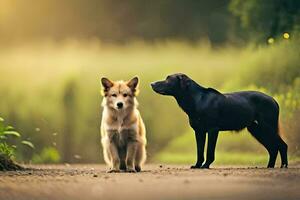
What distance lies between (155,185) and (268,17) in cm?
866

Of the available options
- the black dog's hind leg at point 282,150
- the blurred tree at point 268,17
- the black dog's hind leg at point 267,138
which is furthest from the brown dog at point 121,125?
the blurred tree at point 268,17

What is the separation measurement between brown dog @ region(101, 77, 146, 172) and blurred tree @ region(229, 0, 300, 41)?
6499 millimetres

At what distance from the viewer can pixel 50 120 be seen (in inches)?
615

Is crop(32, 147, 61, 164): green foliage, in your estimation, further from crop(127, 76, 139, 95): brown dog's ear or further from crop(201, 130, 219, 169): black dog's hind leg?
crop(127, 76, 139, 95): brown dog's ear

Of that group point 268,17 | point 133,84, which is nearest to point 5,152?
point 133,84

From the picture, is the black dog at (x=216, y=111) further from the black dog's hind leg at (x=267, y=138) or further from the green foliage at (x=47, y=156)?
the green foliage at (x=47, y=156)

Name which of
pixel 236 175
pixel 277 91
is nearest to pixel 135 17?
pixel 277 91

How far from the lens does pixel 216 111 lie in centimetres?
1093

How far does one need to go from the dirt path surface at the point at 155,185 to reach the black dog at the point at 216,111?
3.13 feet

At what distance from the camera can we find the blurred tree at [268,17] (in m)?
16.2

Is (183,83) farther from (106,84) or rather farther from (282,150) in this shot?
(282,150)

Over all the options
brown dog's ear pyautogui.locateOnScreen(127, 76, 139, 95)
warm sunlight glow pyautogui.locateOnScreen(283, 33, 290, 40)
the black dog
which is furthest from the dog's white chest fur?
warm sunlight glow pyautogui.locateOnScreen(283, 33, 290, 40)

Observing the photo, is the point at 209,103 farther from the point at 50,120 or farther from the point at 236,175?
the point at 50,120

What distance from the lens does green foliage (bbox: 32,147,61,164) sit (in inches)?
588
